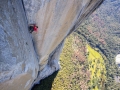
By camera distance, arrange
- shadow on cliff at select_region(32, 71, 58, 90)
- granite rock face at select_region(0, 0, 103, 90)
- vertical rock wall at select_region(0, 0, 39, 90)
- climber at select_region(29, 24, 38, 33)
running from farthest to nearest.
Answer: shadow on cliff at select_region(32, 71, 58, 90)
climber at select_region(29, 24, 38, 33)
granite rock face at select_region(0, 0, 103, 90)
vertical rock wall at select_region(0, 0, 39, 90)

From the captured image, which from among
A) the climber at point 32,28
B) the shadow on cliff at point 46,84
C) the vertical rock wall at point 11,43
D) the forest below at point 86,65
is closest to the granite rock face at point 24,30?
the vertical rock wall at point 11,43

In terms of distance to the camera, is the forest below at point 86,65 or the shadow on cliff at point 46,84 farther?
the forest below at point 86,65

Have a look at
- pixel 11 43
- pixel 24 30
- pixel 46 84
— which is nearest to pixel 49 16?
pixel 24 30

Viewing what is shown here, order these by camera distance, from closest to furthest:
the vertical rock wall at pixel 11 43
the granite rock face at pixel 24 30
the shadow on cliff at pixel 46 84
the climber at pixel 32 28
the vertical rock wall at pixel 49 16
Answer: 1. the vertical rock wall at pixel 11 43
2. the granite rock face at pixel 24 30
3. the vertical rock wall at pixel 49 16
4. the climber at pixel 32 28
5. the shadow on cliff at pixel 46 84

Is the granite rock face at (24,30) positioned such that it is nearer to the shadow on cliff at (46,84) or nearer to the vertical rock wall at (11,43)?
the vertical rock wall at (11,43)

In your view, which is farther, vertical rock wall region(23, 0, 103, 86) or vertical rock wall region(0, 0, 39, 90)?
vertical rock wall region(23, 0, 103, 86)

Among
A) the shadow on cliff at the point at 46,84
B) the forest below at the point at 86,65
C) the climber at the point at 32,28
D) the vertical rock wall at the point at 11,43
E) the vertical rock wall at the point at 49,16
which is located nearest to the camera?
the vertical rock wall at the point at 11,43

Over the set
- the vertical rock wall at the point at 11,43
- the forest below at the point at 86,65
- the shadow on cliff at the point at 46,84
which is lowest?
the forest below at the point at 86,65

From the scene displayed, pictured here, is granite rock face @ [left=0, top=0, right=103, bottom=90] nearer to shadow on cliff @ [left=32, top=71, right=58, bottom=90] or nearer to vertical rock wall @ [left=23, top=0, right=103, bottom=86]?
vertical rock wall @ [left=23, top=0, right=103, bottom=86]

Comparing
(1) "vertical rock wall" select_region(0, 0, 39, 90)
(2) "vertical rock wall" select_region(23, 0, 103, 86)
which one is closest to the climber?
(2) "vertical rock wall" select_region(23, 0, 103, 86)

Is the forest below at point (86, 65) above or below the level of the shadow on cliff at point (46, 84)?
below

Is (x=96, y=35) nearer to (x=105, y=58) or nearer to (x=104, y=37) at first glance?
(x=104, y=37)

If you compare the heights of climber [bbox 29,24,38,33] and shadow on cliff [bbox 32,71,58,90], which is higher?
climber [bbox 29,24,38,33]
